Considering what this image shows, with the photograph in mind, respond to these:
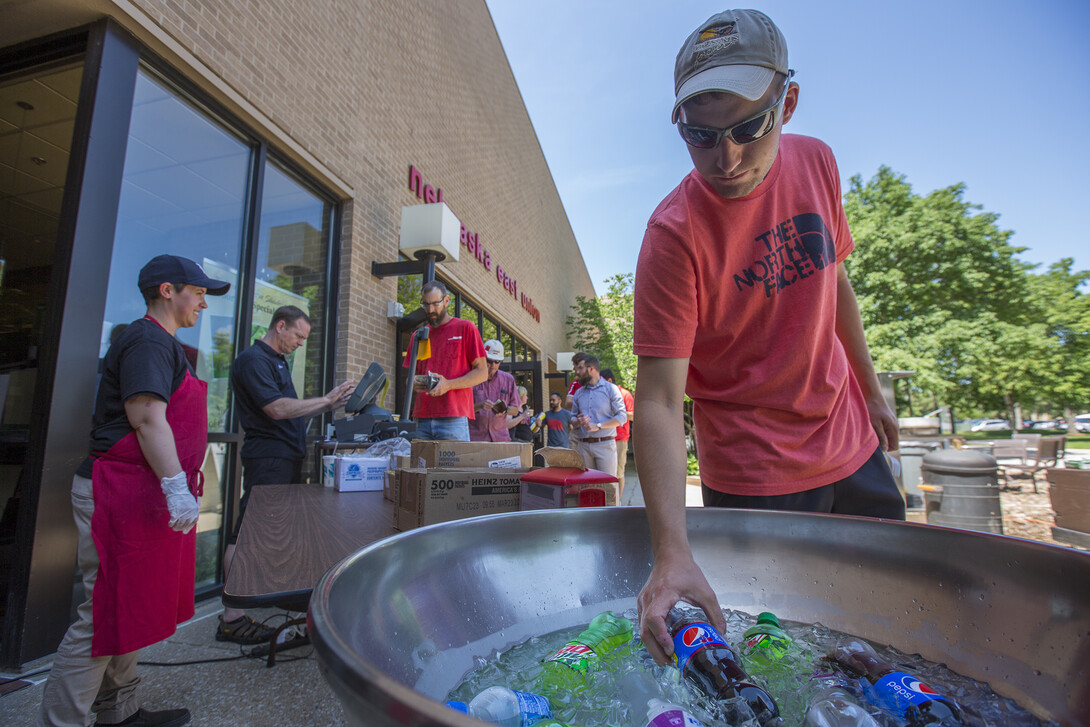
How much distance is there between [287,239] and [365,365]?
1.37 metres

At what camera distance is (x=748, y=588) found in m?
0.94

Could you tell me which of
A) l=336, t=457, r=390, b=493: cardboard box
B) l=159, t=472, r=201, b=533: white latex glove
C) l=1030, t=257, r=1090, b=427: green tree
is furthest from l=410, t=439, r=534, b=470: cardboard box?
l=1030, t=257, r=1090, b=427: green tree

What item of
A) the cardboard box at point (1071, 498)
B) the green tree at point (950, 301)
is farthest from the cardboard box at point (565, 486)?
the green tree at point (950, 301)

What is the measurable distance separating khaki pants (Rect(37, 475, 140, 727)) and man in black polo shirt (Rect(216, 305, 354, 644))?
2.82ft

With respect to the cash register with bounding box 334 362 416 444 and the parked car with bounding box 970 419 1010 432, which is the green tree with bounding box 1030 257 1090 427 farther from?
the parked car with bounding box 970 419 1010 432

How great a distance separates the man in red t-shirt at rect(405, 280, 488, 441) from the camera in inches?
150

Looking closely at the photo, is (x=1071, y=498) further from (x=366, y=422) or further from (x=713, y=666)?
(x=366, y=422)

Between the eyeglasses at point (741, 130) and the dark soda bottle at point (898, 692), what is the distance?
977 millimetres

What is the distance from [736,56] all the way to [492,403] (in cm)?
503

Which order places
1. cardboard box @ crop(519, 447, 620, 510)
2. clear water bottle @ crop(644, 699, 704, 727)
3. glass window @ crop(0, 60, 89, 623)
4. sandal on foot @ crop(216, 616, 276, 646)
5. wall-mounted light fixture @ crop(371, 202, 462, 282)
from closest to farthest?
clear water bottle @ crop(644, 699, 704, 727) < cardboard box @ crop(519, 447, 620, 510) < sandal on foot @ crop(216, 616, 276, 646) < glass window @ crop(0, 60, 89, 623) < wall-mounted light fixture @ crop(371, 202, 462, 282)

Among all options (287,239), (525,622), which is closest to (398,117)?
(287,239)

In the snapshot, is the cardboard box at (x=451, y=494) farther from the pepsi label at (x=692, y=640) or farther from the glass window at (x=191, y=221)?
the glass window at (x=191, y=221)

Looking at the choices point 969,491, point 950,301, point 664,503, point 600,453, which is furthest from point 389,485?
point 950,301

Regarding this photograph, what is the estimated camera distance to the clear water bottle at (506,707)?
596 mm
